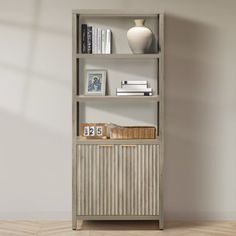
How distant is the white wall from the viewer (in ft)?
14.0

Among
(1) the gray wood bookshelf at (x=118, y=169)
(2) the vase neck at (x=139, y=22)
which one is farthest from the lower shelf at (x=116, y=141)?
(2) the vase neck at (x=139, y=22)

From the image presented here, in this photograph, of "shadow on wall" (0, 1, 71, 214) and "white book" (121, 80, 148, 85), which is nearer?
"white book" (121, 80, 148, 85)

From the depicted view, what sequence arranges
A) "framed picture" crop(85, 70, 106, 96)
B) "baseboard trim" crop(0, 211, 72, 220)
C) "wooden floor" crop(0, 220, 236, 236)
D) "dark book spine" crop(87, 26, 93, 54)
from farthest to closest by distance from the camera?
"baseboard trim" crop(0, 211, 72, 220), "framed picture" crop(85, 70, 106, 96), "dark book spine" crop(87, 26, 93, 54), "wooden floor" crop(0, 220, 236, 236)

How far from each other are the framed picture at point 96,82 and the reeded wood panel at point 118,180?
47cm

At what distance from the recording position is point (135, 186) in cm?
404

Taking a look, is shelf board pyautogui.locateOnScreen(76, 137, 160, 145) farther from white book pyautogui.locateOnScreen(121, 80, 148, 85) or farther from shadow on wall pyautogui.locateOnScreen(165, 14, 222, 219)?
white book pyautogui.locateOnScreen(121, 80, 148, 85)

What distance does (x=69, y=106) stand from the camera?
430 centimetres

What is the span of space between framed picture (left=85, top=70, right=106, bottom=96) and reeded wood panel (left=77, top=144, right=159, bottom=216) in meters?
0.47

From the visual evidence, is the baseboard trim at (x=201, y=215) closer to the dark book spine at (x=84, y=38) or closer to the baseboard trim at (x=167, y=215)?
the baseboard trim at (x=167, y=215)

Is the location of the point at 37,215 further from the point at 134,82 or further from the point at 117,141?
the point at 134,82

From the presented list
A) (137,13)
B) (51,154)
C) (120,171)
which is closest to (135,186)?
(120,171)

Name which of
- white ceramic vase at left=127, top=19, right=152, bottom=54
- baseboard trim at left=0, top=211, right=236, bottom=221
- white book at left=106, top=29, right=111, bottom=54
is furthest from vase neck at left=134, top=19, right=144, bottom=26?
baseboard trim at left=0, top=211, right=236, bottom=221

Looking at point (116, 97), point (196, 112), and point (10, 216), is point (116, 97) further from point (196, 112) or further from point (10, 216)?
point (10, 216)

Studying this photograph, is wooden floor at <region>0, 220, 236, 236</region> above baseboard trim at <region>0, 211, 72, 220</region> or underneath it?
underneath
